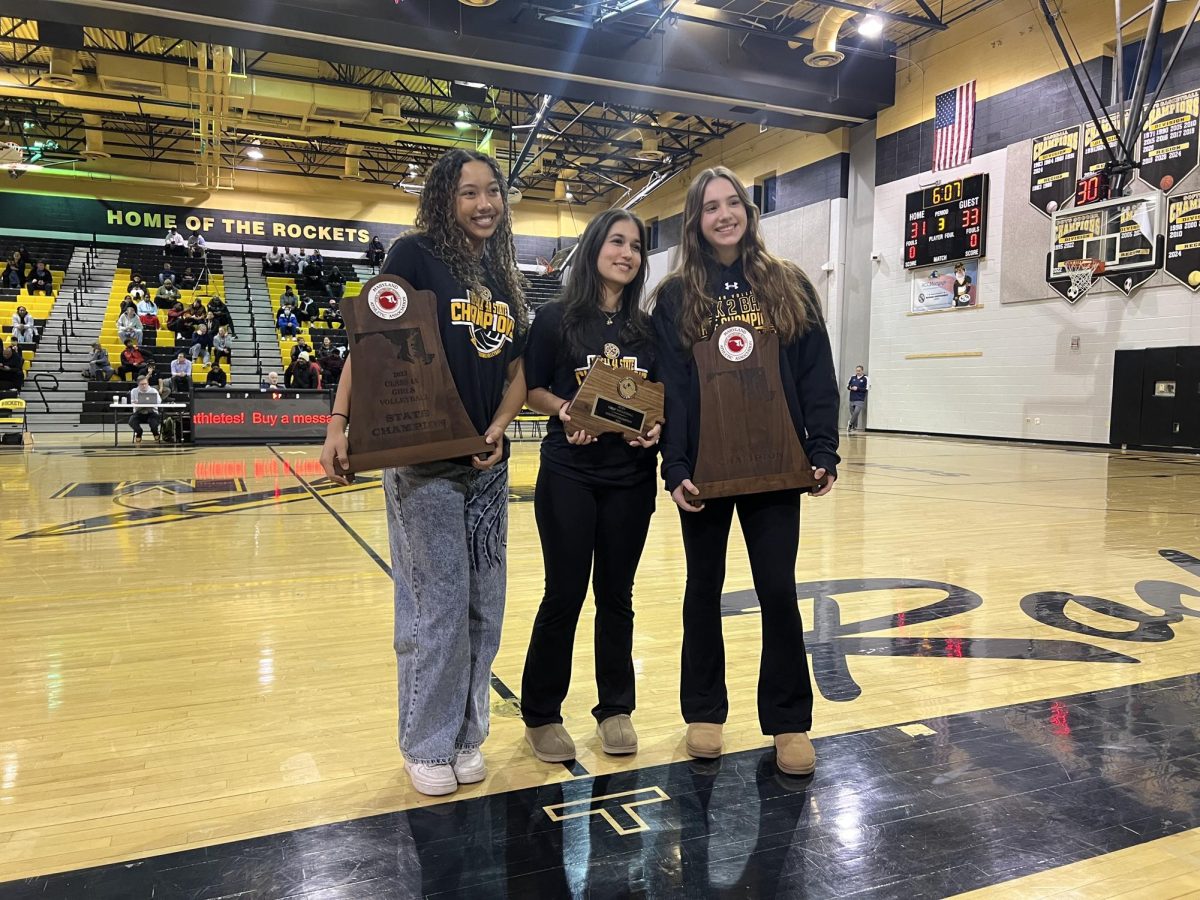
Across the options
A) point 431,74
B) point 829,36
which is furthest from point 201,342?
point 829,36

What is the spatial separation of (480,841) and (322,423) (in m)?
12.8

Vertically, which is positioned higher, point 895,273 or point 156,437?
point 895,273

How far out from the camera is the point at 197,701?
98.3 inches

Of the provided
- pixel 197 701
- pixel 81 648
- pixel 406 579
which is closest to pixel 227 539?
pixel 81 648

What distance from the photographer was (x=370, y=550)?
187 inches

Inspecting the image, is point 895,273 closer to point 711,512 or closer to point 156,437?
point 156,437

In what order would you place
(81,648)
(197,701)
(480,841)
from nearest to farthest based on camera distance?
(480,841) < (197,701) < (81,648)

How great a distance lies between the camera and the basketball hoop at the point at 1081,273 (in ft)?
41.2

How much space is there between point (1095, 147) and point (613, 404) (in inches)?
541

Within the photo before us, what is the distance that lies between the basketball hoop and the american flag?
3085 millimetres

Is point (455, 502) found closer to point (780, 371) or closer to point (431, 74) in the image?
point (780, 371)

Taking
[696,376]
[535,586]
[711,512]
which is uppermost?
[696,376]

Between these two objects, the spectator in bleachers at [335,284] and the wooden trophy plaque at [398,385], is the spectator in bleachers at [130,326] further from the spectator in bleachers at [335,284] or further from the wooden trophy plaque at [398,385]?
the wooden trophy plaque at [398,385]

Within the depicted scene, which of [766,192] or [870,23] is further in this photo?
[766,192]
